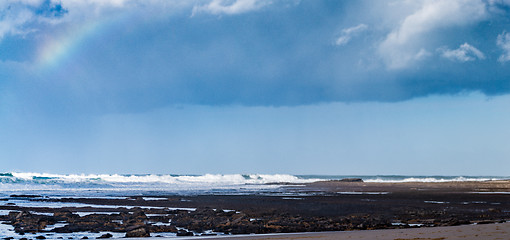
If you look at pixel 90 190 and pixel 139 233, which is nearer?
pixel 139 233

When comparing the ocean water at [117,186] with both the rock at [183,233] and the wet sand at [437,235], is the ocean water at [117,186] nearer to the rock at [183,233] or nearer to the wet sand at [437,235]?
the rock at [183,233]

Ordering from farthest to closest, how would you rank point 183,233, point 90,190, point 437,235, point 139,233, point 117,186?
1. point 117,186
2. point 90,190
3. point 183,233
4. point 139,233
5. point 437,235

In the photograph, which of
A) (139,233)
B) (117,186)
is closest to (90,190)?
(117,186)

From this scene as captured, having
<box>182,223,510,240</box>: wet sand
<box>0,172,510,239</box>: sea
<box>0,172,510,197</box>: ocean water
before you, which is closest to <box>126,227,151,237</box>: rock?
<box>0,172,510,239</box>: sea

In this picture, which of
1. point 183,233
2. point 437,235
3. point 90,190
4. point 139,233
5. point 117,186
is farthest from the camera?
point 117,186

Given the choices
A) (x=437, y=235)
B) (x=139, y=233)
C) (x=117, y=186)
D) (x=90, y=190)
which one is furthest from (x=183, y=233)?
(x=117, y=186)

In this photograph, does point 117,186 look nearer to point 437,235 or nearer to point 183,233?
point 183,233

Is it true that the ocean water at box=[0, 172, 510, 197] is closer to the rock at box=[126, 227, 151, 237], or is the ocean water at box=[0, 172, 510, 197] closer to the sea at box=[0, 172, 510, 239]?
the sea at box=[0, 172, 510, 239]

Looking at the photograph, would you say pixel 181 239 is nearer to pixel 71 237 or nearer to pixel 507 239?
pixel 71 237

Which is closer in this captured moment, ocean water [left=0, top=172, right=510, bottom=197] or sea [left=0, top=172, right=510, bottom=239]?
sea [left=0, top=172, right=510, bottom=239]

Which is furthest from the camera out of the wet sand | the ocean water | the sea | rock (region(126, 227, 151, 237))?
the ocean water

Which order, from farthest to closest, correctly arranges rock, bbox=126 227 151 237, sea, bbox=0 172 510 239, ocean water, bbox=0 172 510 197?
ocean water, bbox=0 172 510 197, sea, bbox=0 172 510 239, rock, bbox=126 227 151 237

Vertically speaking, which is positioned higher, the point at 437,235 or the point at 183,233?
the point at 437,235

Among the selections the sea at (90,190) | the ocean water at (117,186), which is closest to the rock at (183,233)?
the sea at (90,190)
